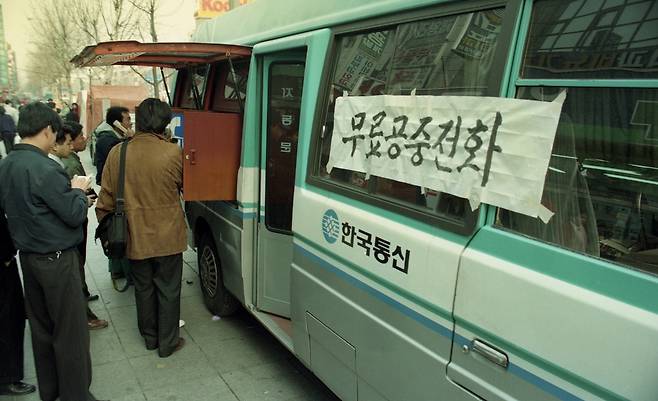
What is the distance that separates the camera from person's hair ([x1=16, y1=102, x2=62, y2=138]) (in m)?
2.63

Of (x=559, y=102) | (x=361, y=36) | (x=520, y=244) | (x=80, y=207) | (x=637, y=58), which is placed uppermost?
(x=361, y=36)

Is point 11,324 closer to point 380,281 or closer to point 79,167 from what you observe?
point 79,167

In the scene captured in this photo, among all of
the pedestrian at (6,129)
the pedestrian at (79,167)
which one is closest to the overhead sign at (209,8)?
the pedestrian at (6,129)

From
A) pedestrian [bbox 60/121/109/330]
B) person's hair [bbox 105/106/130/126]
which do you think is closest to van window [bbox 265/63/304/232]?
pedestrian [bbox 60/121/109/330]

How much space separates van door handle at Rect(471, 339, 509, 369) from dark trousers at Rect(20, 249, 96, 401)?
2.27 meters

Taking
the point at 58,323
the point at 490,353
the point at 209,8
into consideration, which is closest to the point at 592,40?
the point at 490,353

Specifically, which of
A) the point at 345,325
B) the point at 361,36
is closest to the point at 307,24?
the point at 361,36

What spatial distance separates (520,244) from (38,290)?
265cm

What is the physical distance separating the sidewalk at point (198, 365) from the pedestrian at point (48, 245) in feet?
1.42

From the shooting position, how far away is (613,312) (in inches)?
52.8

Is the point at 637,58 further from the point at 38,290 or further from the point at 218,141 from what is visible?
the point at 38,290

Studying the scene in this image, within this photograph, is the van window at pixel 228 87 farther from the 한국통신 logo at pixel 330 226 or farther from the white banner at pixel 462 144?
the white banner at pixel 462 144

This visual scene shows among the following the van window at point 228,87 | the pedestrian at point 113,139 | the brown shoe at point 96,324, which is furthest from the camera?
the pedestrian at point 113,139

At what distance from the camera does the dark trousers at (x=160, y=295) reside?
371 cm
